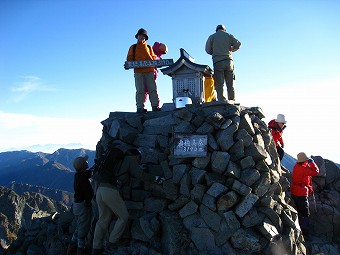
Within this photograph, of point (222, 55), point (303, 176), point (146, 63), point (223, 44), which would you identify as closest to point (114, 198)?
point (146, 63)

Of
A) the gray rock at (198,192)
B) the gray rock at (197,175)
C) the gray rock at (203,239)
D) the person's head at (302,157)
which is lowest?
the gray rock at (203,239)

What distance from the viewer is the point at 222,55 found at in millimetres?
9438

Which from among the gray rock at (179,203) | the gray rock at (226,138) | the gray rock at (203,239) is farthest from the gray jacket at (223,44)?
the gray rock at (203,239)

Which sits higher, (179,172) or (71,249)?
(179,172)

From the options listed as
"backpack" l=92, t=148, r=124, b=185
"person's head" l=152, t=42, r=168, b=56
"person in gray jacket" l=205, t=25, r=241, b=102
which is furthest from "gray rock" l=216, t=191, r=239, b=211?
"person's head" l=152, t=42, r=168, b=56

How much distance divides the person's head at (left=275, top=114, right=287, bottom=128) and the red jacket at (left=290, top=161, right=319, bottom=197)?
1.99 metres

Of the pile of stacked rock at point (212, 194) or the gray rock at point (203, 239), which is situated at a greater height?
the pile of stacked rock at point (212, 194)

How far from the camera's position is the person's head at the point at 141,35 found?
10.1 meters

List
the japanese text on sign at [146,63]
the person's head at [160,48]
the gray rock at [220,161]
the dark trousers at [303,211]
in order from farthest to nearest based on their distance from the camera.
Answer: the person's head at [160,48] < the japanese text on sign at [146,63] < the dark trousers at [303,211] < the gray rock at [220,161]

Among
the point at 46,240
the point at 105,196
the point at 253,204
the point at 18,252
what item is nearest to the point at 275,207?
the point at 253,204

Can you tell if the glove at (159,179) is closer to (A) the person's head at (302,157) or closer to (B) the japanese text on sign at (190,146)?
(B) the japanese text on sign at (190,146)

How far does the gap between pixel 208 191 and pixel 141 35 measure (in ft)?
21.2

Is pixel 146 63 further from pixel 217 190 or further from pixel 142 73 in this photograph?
pixel 217 190

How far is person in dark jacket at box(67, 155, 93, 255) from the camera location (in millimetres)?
7898
